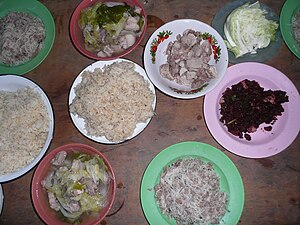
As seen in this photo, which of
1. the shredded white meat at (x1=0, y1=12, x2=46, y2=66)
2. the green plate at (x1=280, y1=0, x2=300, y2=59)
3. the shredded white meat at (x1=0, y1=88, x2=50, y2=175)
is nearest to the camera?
the shredded white meat at (x1=0, y1=88, x2=50, y2=175)

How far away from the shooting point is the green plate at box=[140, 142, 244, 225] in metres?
2.07

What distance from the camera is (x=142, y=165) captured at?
→ 2242mm

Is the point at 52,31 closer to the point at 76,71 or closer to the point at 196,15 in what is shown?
the point at 76,71

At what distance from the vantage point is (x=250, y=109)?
220cm

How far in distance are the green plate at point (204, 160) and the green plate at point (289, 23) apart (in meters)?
0.93

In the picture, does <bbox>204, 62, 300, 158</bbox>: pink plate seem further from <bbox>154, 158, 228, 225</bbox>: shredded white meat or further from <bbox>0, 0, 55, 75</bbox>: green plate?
<bbox>0, 0, 55, 75</bbox>: green plate

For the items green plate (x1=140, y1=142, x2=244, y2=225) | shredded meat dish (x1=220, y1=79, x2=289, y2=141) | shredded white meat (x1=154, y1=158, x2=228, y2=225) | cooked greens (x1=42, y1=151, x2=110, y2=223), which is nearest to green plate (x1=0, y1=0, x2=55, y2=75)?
cooked greens (x1=42, y1=151, x2=110, y2=223)

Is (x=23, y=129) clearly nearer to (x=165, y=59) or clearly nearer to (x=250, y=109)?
(x=165, y=59)

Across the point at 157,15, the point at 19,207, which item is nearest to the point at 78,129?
the point at 19,207

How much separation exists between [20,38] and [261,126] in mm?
1897

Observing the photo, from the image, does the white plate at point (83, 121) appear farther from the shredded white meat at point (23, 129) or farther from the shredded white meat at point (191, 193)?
the shredded white meat at point (191, 193)

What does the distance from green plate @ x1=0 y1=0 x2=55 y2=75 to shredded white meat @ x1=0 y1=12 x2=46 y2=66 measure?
0.04 m

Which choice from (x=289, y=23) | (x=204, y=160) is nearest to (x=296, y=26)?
(x=289, y=23)

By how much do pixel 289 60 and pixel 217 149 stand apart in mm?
886
